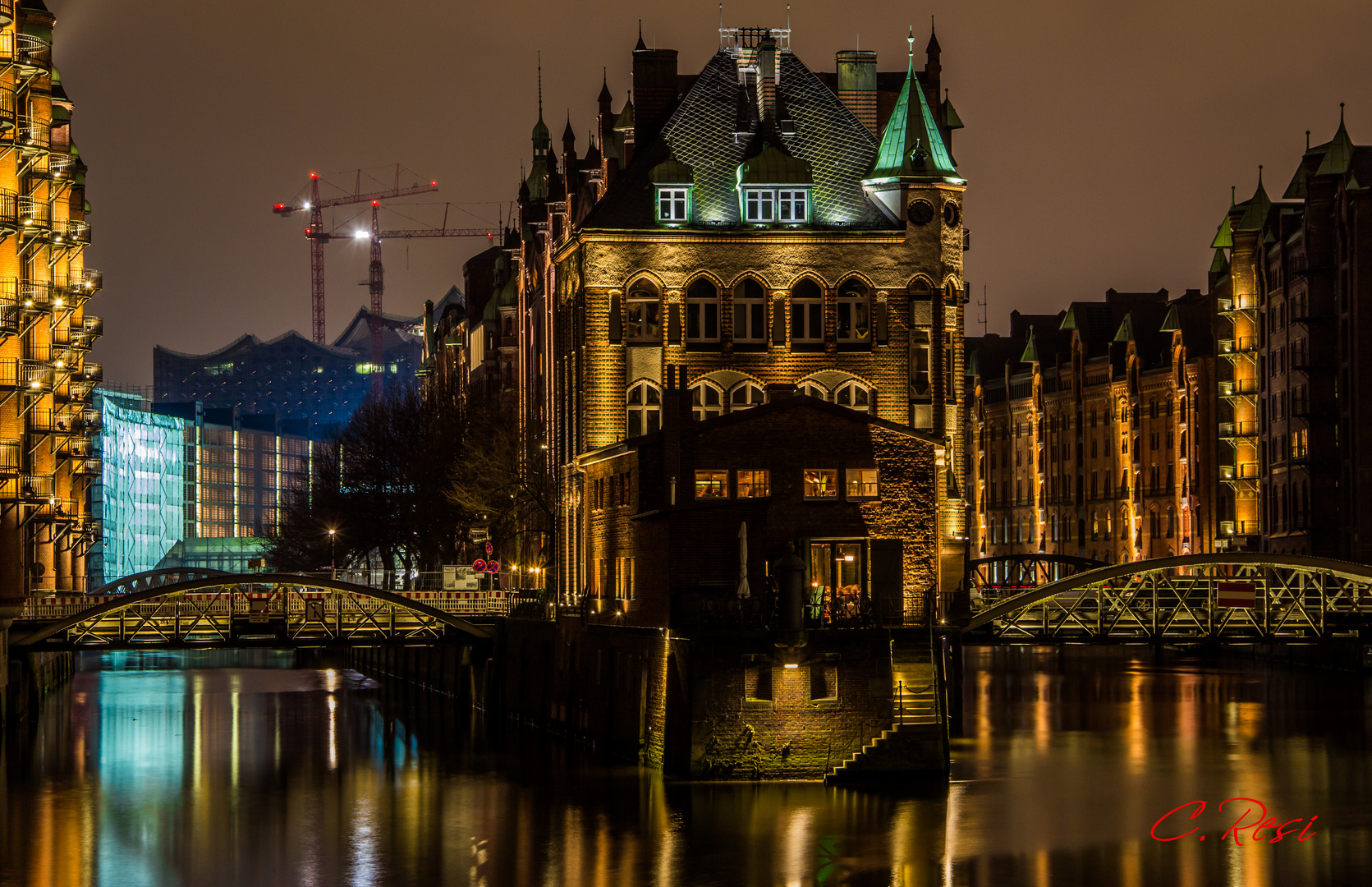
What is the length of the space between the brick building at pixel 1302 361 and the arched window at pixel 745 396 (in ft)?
125

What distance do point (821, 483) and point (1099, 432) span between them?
102724mm

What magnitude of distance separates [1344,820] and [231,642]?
3713 centimetres

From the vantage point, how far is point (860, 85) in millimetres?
82062

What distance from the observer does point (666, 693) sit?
54281 millimetres

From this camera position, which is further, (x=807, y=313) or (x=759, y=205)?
(x=807, y=313)

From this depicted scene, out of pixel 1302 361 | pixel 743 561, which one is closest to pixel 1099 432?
pixel 1302 361

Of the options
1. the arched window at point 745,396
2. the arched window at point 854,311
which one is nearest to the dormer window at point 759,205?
the arched window at point 854,311

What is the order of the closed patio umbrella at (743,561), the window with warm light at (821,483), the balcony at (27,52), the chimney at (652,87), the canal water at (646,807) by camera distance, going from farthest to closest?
the chimney at (652,87)
the balcony at (27,52)
the window with warm light at (821,483)
the closed patio umbrella at (743,561)
the canal water at (646,807)

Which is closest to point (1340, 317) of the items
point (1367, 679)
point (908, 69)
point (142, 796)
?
point (1367, 679)

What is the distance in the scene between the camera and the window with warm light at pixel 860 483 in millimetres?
56656

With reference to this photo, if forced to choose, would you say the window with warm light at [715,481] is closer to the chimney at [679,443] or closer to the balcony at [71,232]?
the chimney at [679,443]

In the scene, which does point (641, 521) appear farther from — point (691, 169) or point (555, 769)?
point (691, 169)

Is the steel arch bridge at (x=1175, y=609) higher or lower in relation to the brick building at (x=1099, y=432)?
lower
